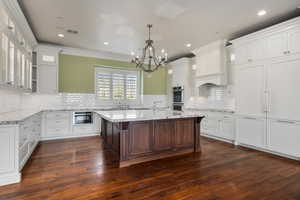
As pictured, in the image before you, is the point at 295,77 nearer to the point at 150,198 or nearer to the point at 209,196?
the point at 209,196

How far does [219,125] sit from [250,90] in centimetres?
140

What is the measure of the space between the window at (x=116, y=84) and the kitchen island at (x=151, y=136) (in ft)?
8.91

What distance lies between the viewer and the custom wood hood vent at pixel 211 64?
15.5 ft

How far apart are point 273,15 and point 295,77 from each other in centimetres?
135

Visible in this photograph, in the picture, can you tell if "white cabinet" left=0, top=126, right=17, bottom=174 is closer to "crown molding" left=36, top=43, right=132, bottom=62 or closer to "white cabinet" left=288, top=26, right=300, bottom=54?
"crown molding" left=36, top=43, right=132, bottom=62

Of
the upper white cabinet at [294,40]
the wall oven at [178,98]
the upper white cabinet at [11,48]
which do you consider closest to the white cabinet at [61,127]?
the upper white cabinet at [11,48]

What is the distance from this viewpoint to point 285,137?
3.30m

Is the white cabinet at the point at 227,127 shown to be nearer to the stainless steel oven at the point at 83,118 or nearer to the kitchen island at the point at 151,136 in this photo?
the kitchen island at the point at 151,136

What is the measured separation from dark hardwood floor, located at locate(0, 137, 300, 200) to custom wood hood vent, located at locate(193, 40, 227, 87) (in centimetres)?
231

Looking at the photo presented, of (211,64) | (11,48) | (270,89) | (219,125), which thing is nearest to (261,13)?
(270,89)

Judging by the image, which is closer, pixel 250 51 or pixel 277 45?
pixel 277 45

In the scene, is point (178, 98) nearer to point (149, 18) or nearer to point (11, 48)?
point (149, 18)

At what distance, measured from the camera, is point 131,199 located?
194cm

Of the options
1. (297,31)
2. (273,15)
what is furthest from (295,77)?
(273,15)
